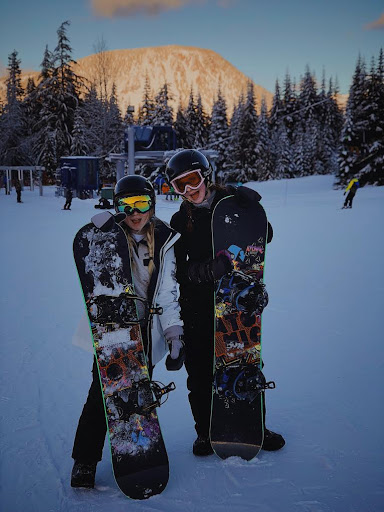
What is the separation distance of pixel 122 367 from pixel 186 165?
4.11 ft

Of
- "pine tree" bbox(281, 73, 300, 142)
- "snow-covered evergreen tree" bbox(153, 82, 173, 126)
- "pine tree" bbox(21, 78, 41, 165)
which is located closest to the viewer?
"pine tree" bbox(21, 78, 41, 165)

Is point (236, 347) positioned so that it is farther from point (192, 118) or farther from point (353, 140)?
point (192, 118)

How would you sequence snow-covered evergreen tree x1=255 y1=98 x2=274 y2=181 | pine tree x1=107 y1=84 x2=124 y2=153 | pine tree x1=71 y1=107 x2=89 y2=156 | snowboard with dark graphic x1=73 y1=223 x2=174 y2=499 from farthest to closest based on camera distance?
snow-covered evergreen tree x1=255 y1=98 x2=274 y2=181 → pine tree x1=71 y1=107 x2=89 y2=156 → pine tree x1=107 y1=84 x2=124 y2=153 → snowboard with dark graphic x1=73 y1=223 x2=174 y2=499

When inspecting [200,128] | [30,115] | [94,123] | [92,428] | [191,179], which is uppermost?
[30,115]

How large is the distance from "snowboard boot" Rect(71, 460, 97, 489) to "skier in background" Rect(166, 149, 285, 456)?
650 millimetres

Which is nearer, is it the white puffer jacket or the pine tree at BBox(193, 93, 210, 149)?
the white puffer jacket

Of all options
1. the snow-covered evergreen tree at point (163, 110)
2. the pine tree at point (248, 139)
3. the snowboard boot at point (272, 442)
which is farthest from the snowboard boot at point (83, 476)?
the snow-covered evergreen tree at point (163, 110)

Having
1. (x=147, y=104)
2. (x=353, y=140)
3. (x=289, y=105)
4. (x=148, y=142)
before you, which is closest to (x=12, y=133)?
(x=147, y=104)

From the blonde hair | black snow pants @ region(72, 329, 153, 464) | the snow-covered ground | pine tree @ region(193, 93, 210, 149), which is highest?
pine tree @ region(193, 93, 210, 149)

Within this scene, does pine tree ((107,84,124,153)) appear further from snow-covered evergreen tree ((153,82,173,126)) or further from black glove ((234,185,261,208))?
black glove ((234,185,261,208))

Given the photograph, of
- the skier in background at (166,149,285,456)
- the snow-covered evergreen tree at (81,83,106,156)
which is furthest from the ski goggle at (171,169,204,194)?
the snow-covered evergreen tree at (81,83,106,156)

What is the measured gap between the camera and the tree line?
98.2 ft

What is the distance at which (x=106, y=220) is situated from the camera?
82.0 inches

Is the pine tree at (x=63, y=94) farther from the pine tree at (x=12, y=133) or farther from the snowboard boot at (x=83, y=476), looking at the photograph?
the snowboard boot at (x=83, y=476)
